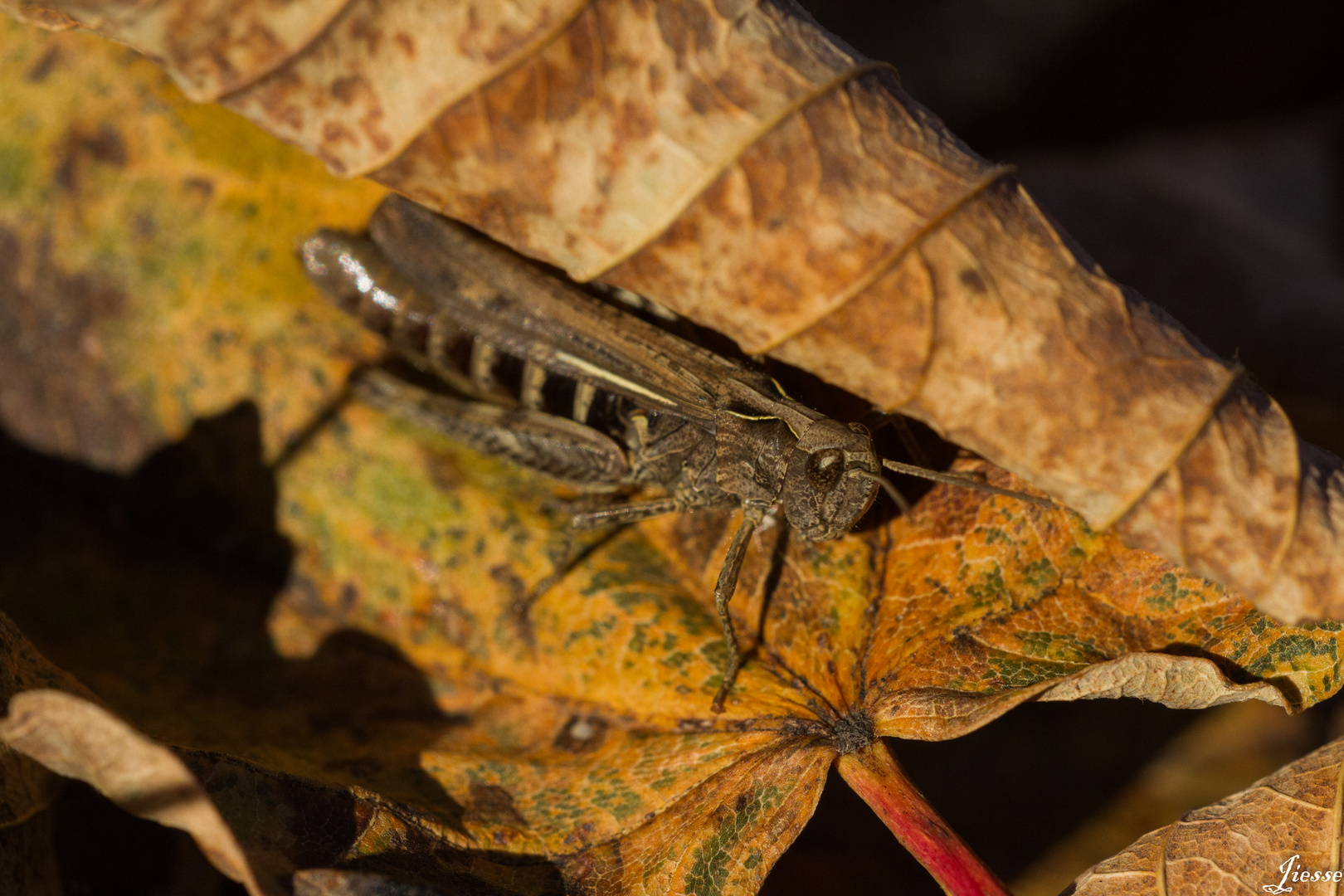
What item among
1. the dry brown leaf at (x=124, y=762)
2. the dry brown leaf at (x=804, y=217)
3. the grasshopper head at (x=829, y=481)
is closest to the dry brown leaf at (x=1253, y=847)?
the dry brown leaf at (x=804, y=217)

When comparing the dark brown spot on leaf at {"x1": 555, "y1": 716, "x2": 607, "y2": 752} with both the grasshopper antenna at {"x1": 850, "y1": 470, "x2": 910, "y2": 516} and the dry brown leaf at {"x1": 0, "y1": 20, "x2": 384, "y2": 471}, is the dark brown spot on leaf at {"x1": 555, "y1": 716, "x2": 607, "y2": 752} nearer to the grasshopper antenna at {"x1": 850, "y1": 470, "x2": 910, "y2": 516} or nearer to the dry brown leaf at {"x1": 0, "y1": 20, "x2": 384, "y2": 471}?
the grasshopper antenna at {"x1": 850, "y1": 470, "x2": 910, "y2": 516}

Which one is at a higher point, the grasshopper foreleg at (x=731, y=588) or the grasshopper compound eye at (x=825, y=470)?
the grasshopper compound eye at (x=825, y=470)

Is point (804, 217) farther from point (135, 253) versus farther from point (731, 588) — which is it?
point (135, 253)

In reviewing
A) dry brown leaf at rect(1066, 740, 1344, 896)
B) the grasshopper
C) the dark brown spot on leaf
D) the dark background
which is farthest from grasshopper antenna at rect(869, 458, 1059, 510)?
the dark brown spot on leaf

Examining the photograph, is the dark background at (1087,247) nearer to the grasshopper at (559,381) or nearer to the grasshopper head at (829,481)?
the grasshopper at (559,381)

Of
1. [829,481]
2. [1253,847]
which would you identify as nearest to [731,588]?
[829,481]

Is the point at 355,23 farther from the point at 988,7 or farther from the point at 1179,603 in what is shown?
the point at 988,7

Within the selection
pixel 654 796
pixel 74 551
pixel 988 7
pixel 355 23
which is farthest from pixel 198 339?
pixel 988 7
